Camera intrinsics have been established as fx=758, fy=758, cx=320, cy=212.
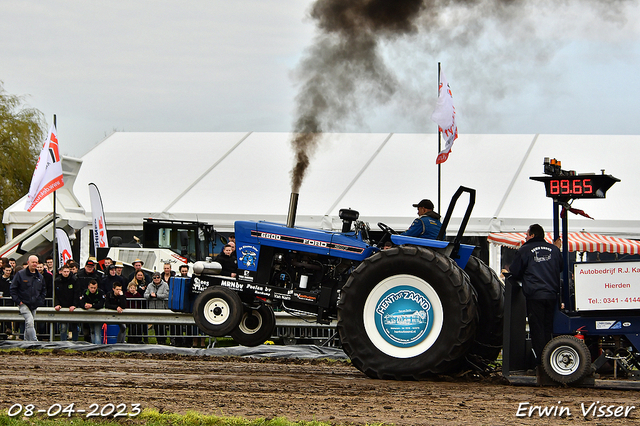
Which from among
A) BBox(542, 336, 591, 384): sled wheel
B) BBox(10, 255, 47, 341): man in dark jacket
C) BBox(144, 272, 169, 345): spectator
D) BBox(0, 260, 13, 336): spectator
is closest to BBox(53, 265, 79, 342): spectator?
BBox(10, 255, 47, 341): man in dark jacket

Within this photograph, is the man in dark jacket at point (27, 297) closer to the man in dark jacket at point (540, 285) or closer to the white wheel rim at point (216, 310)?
the white wheel rim at point (216, 310)

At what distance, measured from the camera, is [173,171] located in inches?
845

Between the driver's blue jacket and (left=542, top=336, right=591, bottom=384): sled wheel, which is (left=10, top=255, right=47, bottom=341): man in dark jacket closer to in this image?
the driver's blue jacket

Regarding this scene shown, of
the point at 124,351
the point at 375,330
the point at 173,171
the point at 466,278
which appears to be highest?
the point at 173,171

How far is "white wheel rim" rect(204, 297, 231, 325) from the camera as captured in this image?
8.24 metres

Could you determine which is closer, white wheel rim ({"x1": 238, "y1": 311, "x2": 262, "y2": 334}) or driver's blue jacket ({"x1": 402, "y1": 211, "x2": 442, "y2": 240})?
driver's blue jacket ({"x1": 402, "y1": 211, "x2": 442, "y2": 240})

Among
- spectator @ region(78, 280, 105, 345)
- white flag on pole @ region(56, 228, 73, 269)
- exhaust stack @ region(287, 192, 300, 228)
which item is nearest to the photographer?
exhaust stack @ region(287, 192, 300, 228)

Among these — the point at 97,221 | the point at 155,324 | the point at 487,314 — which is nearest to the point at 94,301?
the point at 155,324

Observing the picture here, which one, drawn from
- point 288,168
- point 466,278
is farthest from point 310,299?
point 288,168

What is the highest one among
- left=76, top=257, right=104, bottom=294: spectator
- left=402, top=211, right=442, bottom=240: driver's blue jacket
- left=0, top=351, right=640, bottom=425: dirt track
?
left=402, top=211, right=442, bottom=240: driver's blue jacket

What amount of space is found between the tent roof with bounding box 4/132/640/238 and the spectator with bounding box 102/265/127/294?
550 centimetres

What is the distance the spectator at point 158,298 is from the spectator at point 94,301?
776 mm

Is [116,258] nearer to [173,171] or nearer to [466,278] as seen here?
[173,171]

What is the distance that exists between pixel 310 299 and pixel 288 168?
43.2 feet
